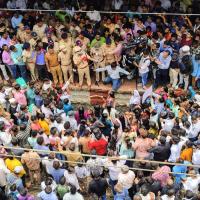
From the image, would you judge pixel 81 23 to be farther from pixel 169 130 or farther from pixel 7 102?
pixel 169 130

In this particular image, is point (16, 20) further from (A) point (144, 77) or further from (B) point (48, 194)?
(B) point (48, 194)

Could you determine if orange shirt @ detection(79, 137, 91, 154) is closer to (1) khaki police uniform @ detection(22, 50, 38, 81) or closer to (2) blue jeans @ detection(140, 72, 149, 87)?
(2) blue jeans @ detection(140, 72, 149, 87)

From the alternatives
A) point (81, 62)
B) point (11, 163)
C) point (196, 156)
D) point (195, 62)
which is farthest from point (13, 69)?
point (196, 156)

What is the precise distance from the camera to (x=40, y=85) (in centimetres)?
1647

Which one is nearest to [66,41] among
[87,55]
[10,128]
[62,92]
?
[87,55]

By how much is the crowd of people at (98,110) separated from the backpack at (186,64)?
26 mm

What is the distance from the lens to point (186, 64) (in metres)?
15.6

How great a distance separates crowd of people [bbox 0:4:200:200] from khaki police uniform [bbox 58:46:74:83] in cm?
3

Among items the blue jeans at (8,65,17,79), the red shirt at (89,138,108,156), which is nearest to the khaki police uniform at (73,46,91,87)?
the blue jeans at (8,65,17,79)

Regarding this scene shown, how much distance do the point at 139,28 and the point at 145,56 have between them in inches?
52.6

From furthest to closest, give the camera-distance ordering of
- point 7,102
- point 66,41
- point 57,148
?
point 66,41 < point 7,102 < point 57,148

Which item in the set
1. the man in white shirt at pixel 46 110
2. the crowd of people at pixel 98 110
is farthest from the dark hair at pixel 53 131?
the man in white shirt at pixel 46 110

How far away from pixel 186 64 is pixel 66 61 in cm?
321

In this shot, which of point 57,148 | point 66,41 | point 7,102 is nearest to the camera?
point 57,148
